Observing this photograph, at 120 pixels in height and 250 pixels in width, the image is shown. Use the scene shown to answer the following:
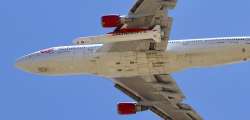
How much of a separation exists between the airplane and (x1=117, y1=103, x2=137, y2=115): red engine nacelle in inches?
69.7

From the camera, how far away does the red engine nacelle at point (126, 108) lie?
89438 mm

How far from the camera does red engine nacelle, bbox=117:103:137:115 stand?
8944 cm

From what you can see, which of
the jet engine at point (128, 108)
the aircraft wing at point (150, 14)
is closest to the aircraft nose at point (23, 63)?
the jet engine at point (128, 108)

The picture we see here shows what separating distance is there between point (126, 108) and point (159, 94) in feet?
11.7

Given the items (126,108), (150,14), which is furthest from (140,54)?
(126,108)

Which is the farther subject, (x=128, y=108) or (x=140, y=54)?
(x=128, y=108)

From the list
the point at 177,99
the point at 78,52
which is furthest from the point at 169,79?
the point at 78,52

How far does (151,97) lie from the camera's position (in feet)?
299

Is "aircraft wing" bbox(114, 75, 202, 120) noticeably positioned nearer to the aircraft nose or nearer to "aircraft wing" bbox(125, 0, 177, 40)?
the aircraft nose

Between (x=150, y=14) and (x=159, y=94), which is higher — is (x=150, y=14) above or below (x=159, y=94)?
above

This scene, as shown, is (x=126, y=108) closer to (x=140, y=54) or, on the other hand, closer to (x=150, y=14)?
(x=140, y=54)

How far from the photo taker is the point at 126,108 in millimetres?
89688

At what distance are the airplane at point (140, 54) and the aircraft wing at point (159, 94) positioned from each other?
3.8 inches

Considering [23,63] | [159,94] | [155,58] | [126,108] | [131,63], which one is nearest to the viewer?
[155,58]
